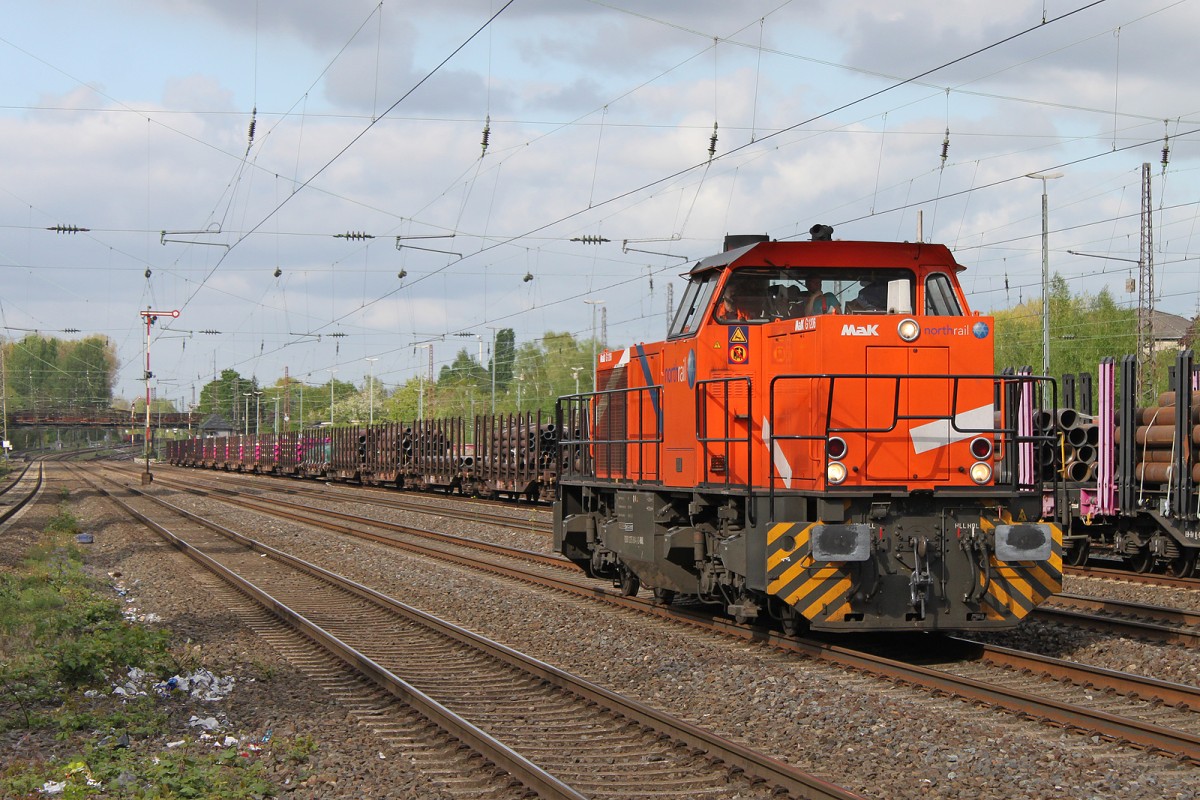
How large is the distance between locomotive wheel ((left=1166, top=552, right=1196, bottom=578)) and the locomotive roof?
22.9 feet

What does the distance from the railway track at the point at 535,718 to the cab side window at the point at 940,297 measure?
426 cm

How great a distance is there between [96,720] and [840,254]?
6457mm

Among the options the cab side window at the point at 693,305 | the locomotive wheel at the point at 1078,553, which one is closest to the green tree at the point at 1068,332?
the locomotive wheel at the point at 1078,553

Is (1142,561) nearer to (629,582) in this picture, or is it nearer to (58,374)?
(629,582)

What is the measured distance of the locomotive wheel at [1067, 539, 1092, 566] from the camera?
51.3 feet

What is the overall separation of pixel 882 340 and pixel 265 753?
211 inches

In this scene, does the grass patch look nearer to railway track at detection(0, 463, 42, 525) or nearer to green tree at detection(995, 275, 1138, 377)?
railway track at detection(0, 463, 42, 525)

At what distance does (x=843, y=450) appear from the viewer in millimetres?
8742

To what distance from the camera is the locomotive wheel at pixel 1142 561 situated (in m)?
14.9

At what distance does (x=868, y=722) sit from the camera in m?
6.94

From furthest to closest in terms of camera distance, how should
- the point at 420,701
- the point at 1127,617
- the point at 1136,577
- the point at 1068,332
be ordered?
the point at 1068,332 → the point at 1136,577 → the point at 1127,617 → the point at 420,701

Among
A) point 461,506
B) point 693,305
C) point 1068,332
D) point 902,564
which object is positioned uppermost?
point 1068,332

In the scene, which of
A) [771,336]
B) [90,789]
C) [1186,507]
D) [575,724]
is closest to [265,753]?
[90,789]

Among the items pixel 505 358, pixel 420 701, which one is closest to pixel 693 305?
pixel 420 701
